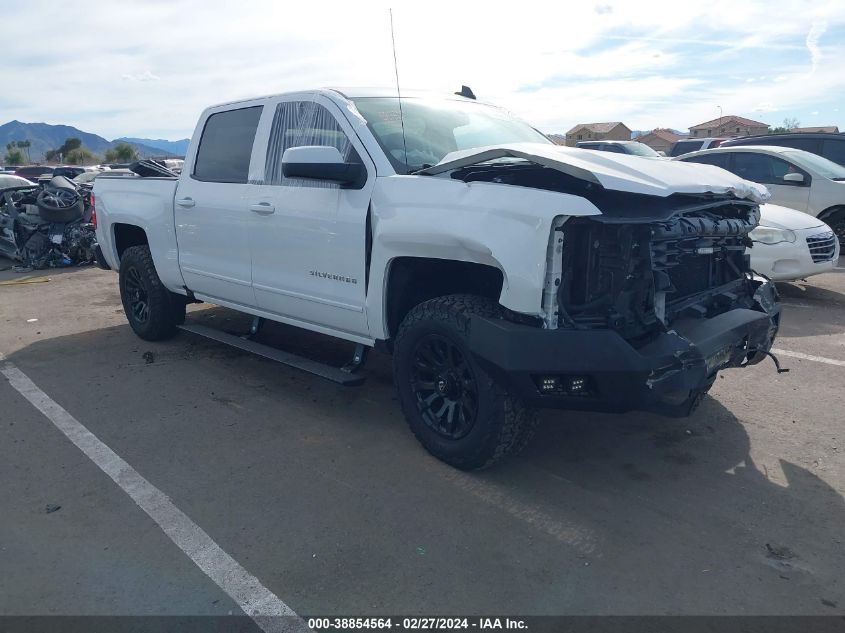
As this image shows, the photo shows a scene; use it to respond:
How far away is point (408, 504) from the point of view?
139 inches

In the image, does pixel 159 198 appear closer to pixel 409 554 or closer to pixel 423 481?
pixel 423 481

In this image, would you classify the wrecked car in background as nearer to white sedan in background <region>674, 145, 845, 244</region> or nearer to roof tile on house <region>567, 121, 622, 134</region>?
white sedan in background <region>674, 145, 845, 244</region>

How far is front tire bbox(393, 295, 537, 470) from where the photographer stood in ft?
11.6

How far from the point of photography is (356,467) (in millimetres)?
3977

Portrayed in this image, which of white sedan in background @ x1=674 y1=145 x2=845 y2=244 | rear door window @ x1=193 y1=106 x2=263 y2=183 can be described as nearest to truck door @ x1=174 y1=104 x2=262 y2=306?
Result: rear door window @ x1=193 y1=106 x2=263 y2=183

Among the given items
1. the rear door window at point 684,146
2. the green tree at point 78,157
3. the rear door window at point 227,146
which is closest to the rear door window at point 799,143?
the rear door window at point 684,146

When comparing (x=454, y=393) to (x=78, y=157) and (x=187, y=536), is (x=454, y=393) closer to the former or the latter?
(x=187, y=536)

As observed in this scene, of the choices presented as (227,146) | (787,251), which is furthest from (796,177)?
(227,146)

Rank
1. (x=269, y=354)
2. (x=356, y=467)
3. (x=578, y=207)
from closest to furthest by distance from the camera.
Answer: (x=578, y=207) < (x=356, y=467) < (x=269, y=354)

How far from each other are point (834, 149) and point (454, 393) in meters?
11.0

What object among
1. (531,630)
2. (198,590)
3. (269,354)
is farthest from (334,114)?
(531,630)

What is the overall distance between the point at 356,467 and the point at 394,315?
35.4 inches

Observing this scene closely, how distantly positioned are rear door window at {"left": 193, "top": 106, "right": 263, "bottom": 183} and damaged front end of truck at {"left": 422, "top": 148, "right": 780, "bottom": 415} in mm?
2078

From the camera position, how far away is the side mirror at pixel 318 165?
4.00 m
